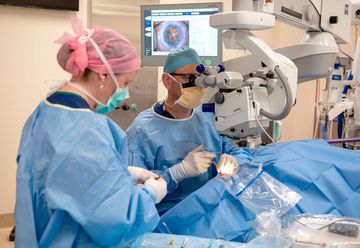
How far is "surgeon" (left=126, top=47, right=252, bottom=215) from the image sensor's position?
1.85 m

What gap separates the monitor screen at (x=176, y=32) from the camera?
2.64 m

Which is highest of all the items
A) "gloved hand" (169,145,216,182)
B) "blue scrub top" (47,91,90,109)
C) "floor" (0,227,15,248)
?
"blue scrub top" (47,91,90,109)

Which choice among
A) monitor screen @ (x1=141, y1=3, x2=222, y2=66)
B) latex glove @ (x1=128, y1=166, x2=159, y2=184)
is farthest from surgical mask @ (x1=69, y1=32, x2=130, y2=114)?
monitor screen @ (x1=141, y1=3, x2=222, y2=66)

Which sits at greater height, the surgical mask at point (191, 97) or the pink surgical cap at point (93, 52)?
the pink surgical cap at point (93, 52)

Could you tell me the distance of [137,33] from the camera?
12.1 ft

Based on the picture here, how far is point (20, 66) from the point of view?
3311 millimetres

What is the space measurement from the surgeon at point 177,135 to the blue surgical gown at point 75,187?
0.59m

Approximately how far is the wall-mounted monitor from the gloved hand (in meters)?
2.12

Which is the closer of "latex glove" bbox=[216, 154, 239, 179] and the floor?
"latex glove" bbox=[216, 154, 239, 179]

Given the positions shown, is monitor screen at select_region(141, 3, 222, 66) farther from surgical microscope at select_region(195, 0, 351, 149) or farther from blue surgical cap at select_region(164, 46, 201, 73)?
surgical microscope at select_region(195, 0, 351, 149)

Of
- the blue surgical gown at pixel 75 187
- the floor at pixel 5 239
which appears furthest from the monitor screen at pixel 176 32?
the floor at pixel 5 239

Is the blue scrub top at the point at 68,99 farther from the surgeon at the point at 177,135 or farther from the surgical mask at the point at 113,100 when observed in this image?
the surgeon at the point at 177,135

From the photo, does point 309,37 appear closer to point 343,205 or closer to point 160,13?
point 343,205

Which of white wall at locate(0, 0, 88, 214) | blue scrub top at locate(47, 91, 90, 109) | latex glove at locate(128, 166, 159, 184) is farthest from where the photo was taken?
white wall at locate(0, 0, 88, 214)
